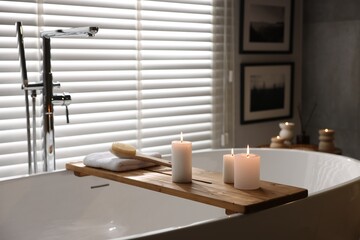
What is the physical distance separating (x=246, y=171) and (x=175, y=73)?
1.56m

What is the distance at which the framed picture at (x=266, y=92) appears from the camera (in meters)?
3.52

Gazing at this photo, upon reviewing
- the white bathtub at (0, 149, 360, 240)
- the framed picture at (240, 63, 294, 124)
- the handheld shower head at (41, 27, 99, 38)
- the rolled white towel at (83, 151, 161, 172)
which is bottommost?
the white bathtub at (0, 149, 360, 240)

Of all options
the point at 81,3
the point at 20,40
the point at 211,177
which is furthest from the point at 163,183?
the point at 81,3

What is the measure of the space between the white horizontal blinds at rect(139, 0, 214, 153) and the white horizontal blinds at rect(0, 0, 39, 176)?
643 mm

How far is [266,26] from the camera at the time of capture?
361 centimetres

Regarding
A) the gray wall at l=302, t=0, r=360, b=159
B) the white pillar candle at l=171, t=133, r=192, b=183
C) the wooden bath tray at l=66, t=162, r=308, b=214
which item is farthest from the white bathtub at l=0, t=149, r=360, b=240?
the gray wall at l=302, t=0, r=360, b=159

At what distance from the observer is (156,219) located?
2363 millimetres

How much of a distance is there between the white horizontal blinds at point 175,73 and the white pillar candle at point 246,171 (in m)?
1.37

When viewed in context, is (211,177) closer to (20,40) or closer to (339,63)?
(20,40)

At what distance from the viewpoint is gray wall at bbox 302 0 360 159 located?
3.64m

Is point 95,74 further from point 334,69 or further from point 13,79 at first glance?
point 334,69

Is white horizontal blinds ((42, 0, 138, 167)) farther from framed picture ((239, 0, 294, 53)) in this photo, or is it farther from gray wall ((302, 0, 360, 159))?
gray wall ((302, 0, 360, 159))

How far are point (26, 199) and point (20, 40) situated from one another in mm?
603

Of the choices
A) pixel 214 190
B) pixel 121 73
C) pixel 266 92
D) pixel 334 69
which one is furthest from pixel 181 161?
pixel 334 69
